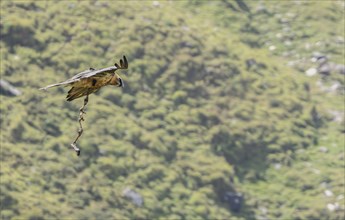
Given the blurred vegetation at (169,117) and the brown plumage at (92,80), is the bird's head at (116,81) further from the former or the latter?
the blurred vegetation at (169,117)

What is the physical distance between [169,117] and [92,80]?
7463 cm

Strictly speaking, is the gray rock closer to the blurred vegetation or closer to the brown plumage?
the blurred vegetation

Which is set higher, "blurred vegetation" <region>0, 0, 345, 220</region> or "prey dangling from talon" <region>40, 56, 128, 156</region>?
"blurred vegetation" <region>0, 0, 345, 220</region>

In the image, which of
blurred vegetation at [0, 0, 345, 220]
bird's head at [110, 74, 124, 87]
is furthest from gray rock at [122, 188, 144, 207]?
bird's head at [110, 74, 124, 87]

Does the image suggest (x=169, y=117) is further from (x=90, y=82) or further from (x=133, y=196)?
(x=90, y=82)

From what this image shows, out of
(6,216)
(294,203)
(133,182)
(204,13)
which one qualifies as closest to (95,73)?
(6,216)

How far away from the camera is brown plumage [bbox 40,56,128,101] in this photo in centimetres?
793

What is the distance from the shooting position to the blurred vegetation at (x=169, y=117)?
6975 cm

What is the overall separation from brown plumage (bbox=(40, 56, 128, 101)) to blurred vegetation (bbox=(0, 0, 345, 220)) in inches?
2103

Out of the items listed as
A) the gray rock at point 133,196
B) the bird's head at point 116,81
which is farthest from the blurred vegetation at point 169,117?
the bird's head at point 116,81

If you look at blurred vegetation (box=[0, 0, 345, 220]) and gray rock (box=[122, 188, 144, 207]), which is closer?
blurred vegetation (box=[0, 0, 345, 220])

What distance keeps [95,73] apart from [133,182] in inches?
2551

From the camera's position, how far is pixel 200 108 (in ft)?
283

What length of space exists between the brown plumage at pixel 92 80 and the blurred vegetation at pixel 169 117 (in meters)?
53.4
